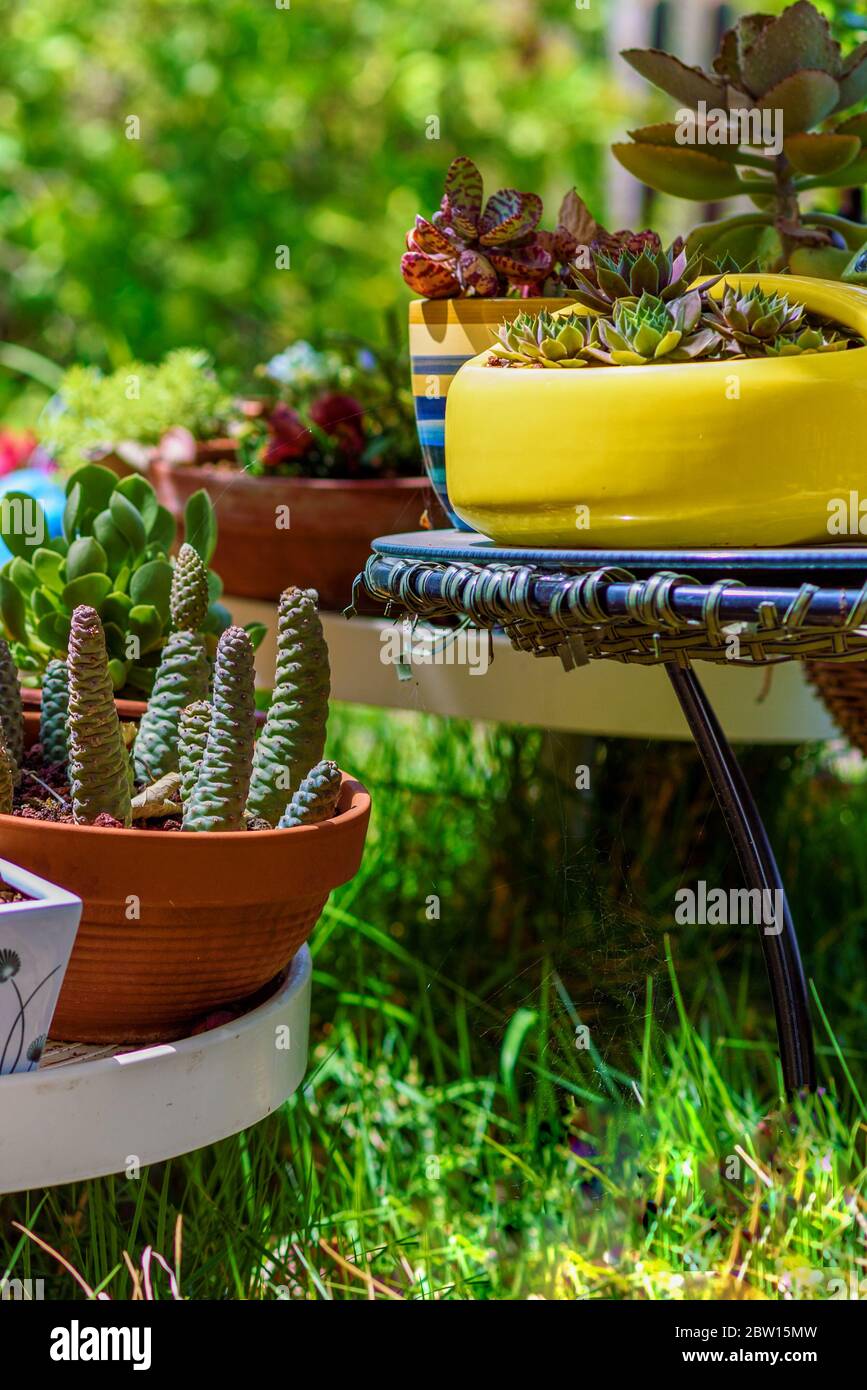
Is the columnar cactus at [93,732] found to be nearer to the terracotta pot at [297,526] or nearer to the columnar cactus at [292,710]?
the columnar cactus at [292,710]

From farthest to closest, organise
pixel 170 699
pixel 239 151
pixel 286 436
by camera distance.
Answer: pixel 239 151 < pixel 286 436 < pixel 170 699

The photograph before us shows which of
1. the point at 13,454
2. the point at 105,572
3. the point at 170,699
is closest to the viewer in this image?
the point at 170,699

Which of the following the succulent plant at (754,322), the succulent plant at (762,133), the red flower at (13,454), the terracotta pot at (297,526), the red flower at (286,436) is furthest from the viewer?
the red flower at (13,454)

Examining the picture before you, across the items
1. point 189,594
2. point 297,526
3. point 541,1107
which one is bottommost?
point 541,1107

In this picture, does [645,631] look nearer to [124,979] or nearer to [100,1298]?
[124,979]

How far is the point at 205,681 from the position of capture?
1.00m

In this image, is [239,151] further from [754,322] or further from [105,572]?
[754,322]

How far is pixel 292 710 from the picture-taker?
2.95 feet

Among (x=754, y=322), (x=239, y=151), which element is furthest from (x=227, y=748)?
(x=239, y=151)

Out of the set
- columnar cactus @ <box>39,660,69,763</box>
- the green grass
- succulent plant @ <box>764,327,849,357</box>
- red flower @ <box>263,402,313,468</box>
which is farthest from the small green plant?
succulent plant @ <box>764,327,849,357</box>

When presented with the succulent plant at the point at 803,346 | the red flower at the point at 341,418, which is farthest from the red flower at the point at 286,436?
the succulent plant at the point at 803,346

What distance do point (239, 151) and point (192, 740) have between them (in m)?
3.99

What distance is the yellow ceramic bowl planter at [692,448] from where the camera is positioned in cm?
79

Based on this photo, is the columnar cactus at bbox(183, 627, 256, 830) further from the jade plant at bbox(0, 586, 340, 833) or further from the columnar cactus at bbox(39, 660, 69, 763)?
the columnar cactus at bbox(39, 660, 69, 763)
